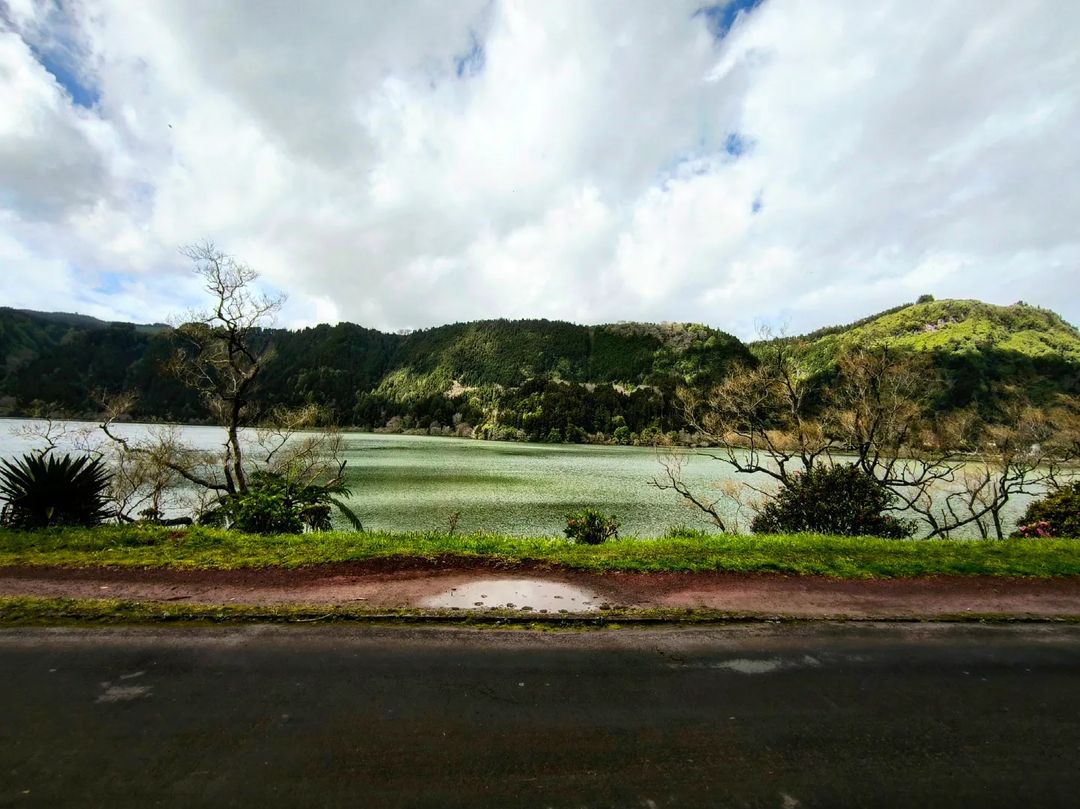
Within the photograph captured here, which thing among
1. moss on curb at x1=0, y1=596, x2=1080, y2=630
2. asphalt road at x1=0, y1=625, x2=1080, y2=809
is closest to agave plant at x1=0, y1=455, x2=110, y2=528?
moss on curb at x1=0, y1=596, x2=1080, y2=630

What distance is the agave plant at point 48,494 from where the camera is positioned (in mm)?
11547

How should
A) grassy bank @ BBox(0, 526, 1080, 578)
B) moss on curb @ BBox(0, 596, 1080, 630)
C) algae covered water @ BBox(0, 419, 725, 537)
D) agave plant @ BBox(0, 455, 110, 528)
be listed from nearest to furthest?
moss on curb @ BBox(0, 596, 1080, 630)
grassy bank @ BBox(0, 526, 1080, 578)
agave plant @ BBox(0, 455, 110, 528)
algae covered water @ BBox(0, 419, 725, 537)

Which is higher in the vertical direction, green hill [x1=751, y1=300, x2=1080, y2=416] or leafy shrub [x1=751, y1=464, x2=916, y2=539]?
green hill [x1=751, y1=300, x2=1080, y2=416]

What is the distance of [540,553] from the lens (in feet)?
33.9

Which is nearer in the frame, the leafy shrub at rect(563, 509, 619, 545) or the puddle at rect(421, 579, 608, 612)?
the puddle at rect(421, 579, 608, 612)

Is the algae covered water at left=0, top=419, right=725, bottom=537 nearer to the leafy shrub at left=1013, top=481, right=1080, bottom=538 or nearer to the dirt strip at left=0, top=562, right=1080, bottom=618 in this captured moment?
the leafy shrub at left=1013, top=481, right=1080, bottom=538

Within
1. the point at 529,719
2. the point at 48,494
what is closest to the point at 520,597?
the point at 529,719

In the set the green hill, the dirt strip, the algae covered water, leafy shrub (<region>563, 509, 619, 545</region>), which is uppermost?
the green hill

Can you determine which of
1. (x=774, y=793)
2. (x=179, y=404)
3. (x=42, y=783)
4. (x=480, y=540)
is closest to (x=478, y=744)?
(x=774, y=793)

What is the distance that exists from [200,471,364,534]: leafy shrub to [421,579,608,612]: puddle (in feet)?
24.9

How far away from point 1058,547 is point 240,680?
16.9 meters

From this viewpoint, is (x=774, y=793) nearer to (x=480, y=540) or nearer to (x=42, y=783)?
(x=42, y=783)

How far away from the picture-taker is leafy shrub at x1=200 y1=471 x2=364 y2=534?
13.2 m

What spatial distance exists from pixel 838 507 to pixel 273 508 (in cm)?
1698
